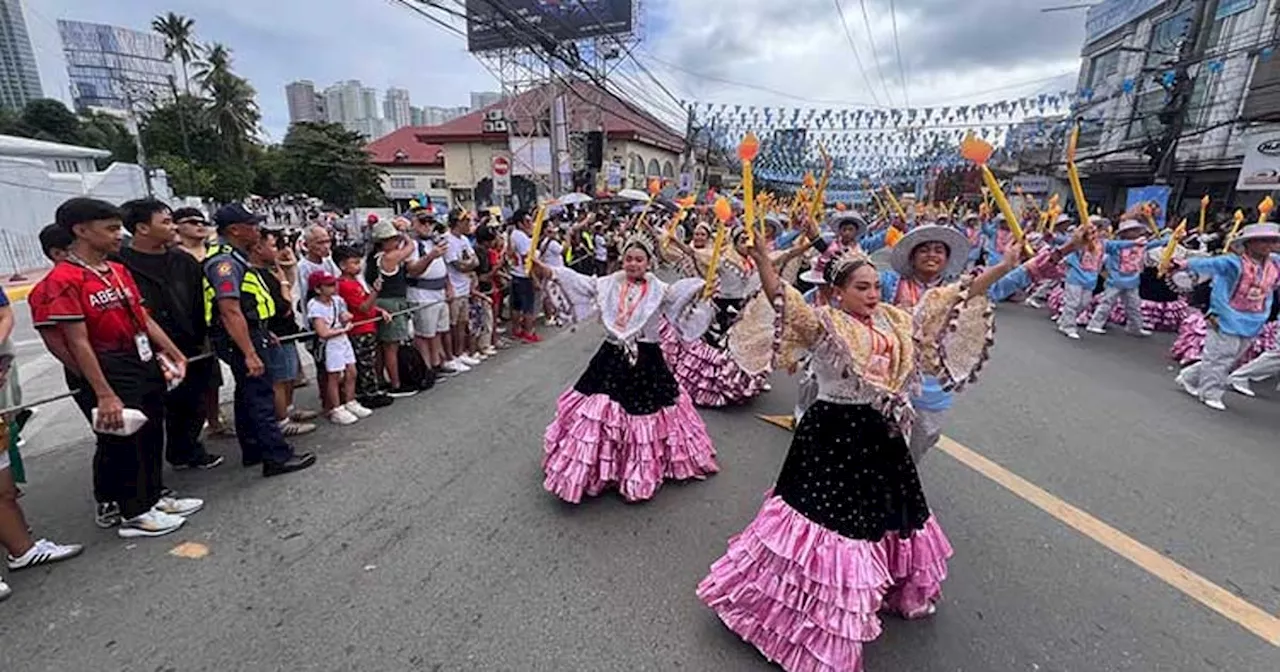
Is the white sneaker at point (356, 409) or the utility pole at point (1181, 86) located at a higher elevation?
the utility pole at point (1181, 86)

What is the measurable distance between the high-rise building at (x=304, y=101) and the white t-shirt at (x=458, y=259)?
217ft

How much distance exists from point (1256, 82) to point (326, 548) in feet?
77.6

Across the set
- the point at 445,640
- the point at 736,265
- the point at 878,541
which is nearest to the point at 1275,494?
the point at 878,541

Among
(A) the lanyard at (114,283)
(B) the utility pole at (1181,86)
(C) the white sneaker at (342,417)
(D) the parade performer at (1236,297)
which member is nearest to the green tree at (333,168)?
(C) the white sneaker at (342,417)

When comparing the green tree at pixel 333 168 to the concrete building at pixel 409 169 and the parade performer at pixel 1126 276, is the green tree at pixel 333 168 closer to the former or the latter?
the concrete building at pixel 409 169

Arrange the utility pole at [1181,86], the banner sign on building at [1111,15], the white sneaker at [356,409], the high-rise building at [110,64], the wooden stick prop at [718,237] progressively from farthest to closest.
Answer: the high-rise building at [110,64] < the banner sign on building at [1111,15] < the utility pole at [1181,86] < the white sneaker at [356,409] < the wooden stick prop at [718,237]

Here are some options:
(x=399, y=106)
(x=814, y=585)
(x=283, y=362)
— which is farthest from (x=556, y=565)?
(x=399, y=106)

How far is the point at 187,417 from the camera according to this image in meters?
3.92

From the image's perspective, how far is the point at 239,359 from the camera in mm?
3701

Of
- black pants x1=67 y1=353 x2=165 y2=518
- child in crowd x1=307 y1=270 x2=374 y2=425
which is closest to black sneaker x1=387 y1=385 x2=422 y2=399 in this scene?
child in crowd x1=307 y1=270 x2=374 y2=425

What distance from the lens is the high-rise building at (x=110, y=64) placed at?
27.5 m

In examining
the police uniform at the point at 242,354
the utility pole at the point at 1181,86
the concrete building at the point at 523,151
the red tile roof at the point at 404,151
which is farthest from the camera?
the red tile roof at the point at 404,151

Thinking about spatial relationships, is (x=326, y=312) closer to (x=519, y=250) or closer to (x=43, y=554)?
(x=43, y=554)

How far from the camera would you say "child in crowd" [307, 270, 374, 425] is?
4680 millimetres
